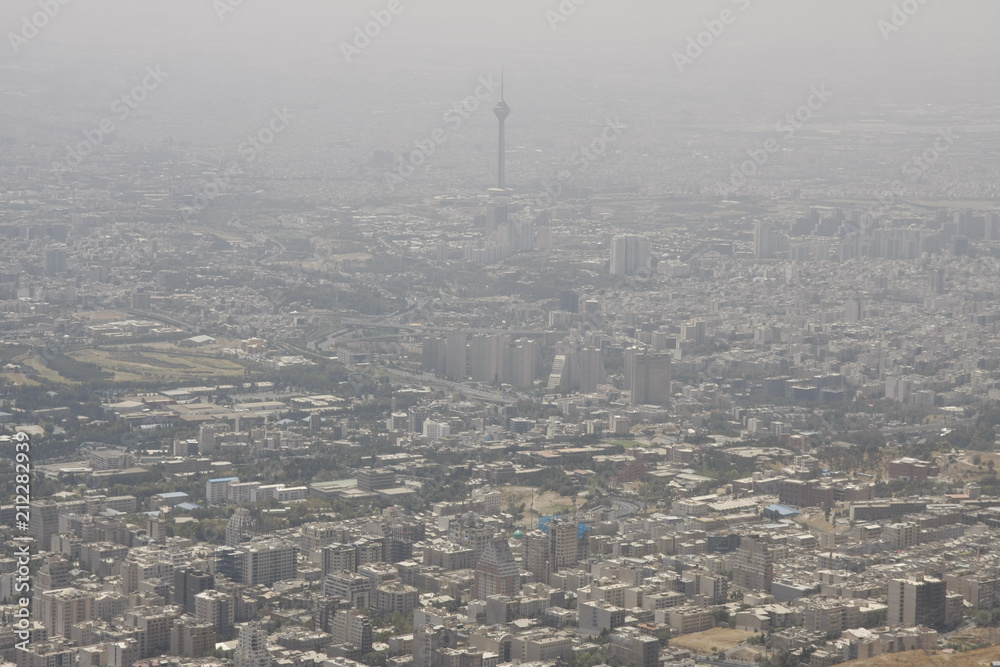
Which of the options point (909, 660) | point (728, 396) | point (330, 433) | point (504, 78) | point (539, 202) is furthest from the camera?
point (504, 78)

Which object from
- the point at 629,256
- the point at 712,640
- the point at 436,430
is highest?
the point at 629,256

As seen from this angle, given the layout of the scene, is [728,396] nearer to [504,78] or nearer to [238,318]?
[238,318]

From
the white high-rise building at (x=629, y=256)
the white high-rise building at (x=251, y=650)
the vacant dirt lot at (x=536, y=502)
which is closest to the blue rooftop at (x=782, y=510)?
the vacant dirt lot at (x=536, y=502)

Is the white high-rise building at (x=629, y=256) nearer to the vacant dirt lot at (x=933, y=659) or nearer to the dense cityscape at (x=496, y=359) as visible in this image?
the dense cityscape at (x=496, y=359)

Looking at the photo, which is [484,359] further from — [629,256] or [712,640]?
[712,640]

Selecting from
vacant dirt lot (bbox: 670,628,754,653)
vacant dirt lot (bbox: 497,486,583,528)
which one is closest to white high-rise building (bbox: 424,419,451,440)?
vacant dirt lot (bbox: 497,486,583,528)

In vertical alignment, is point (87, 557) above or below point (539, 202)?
below

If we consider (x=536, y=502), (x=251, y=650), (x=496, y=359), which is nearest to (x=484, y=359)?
(x=496, y=359)

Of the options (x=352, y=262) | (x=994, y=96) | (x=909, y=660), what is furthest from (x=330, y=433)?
(x=994, y=96)
